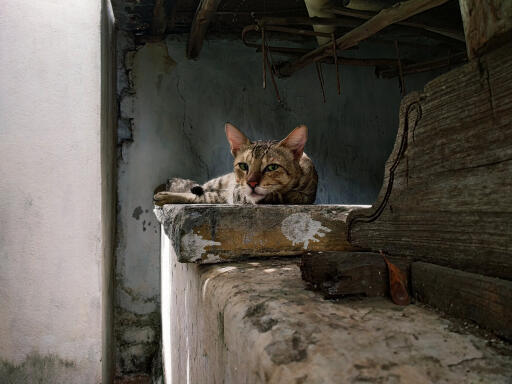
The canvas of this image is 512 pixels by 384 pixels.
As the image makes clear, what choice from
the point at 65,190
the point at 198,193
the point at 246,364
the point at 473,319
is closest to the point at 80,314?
the point at 65,190

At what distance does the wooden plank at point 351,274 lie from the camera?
0.79 metres

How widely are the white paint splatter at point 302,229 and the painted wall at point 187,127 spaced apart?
255 centimetres

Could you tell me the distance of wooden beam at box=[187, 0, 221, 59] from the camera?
2796mm

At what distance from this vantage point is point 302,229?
130 centimetres

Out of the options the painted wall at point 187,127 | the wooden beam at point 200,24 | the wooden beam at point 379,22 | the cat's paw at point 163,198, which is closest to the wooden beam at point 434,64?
the painted wall at point 187,127

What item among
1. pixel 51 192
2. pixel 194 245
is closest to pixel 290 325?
pixel 194 245

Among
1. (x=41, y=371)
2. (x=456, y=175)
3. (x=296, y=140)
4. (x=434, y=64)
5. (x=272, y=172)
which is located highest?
(x=434, y=64)

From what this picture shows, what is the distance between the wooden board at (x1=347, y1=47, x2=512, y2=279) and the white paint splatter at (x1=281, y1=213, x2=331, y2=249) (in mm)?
377

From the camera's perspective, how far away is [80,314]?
262 centimetres

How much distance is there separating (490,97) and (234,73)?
3.45 meters

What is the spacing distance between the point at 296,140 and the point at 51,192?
176cm

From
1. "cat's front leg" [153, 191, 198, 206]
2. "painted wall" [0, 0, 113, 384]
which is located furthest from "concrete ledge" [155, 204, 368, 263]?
"painted wall" [0, 0, 113, 384]

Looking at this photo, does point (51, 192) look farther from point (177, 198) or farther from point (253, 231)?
point (253, 231)

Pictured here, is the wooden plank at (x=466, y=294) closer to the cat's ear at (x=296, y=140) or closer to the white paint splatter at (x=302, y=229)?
the white paint splatter at (x=302, y=229)
